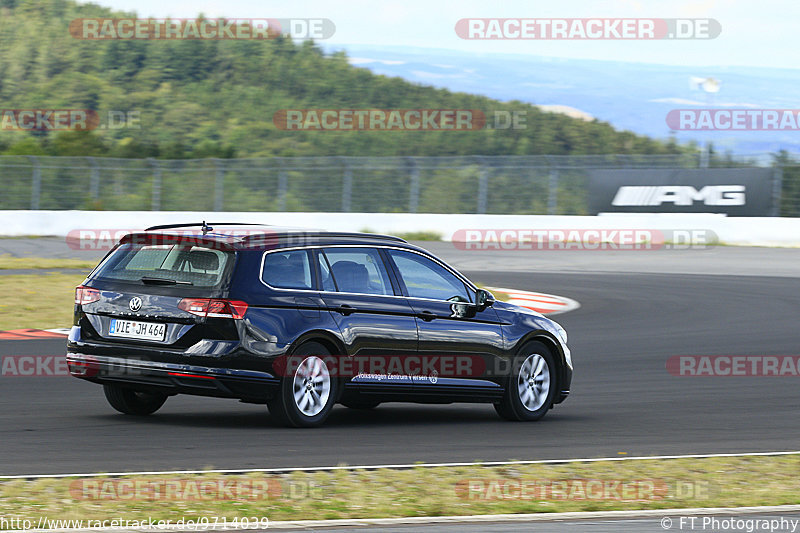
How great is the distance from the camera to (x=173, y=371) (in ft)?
29.0

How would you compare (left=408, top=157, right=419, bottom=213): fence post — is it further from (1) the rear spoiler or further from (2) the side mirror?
(1) the rear spoiler

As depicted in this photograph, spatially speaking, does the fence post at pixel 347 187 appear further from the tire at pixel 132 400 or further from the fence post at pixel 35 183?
the tire at pixel 132 400

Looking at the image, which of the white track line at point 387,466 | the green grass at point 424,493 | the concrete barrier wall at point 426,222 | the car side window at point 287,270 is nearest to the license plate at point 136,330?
the car side window at point 287,270

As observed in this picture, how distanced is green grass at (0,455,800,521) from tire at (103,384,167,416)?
2.92 metres

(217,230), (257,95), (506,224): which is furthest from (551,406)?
(257,95)

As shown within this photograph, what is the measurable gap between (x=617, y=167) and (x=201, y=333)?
1156 inches

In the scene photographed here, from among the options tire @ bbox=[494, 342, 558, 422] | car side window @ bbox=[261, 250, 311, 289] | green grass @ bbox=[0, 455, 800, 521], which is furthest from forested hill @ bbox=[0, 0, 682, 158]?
green grass @ bbox=[0, 455, 800, 521]

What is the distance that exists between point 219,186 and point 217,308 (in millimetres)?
30460

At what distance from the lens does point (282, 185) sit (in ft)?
126

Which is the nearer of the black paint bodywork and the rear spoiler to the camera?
the black paint bodywork

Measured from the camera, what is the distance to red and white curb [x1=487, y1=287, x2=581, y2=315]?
1958cm

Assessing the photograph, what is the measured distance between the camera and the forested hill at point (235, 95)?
73812 millimetres

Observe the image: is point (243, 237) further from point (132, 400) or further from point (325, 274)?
point (132, 400)

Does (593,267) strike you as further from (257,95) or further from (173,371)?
(257,95)
